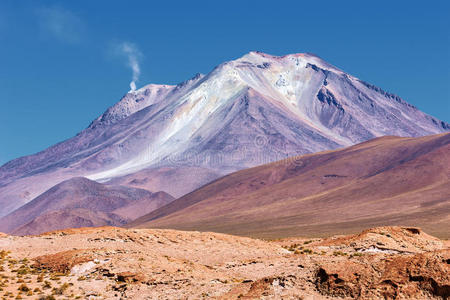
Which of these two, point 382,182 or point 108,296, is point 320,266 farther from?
point 382,182

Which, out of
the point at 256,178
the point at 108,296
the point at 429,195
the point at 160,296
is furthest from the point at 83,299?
the point at 256,178

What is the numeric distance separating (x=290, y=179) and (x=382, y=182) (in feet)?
120

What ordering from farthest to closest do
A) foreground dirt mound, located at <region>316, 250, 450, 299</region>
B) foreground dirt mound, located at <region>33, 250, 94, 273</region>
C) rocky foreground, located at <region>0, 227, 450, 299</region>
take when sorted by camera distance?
foreground dirt mound, located at <region>33, 250, 94, 273</region> < rocky foreground, located at <region>0, 227, 450, 299</region> < foreground dirt mound, located at <region>316, 250, 450, 299</region>

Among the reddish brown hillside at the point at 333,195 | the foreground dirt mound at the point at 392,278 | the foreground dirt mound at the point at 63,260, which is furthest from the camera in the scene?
the reddish brown hillside at the point at 333,195

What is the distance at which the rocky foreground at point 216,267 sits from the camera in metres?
16.7

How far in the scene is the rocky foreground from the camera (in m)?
16.7

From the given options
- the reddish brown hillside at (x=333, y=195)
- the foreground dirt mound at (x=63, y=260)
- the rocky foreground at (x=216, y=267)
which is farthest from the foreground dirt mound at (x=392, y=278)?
the reddish brown hillside at (x=333, y=195)

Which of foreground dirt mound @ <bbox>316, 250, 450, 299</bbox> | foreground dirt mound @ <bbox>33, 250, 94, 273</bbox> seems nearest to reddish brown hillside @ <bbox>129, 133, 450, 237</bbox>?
foreground dirt mound @ <bbox>33, 250, 94, 273</bbox>

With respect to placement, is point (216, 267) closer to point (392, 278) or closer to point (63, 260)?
point (63, 260)

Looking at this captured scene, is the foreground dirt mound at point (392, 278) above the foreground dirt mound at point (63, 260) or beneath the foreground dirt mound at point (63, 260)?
beneath

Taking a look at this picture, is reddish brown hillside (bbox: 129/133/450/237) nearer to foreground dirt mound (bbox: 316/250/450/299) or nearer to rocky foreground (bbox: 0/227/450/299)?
rocky foreground (bbox: 0/227/450/299)

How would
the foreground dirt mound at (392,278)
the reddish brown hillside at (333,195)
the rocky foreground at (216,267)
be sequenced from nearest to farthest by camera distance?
1. the foreground dirt mound at (392,278)
2. the rocky foreground at (216,267)
3. the reddish brown hillside at (333,195)

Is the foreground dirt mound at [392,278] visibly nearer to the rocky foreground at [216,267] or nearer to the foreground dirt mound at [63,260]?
the rocky foreground at [216,267]

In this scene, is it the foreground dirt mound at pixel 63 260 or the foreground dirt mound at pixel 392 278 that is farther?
the foreground dirt mound at pixel 63 260
